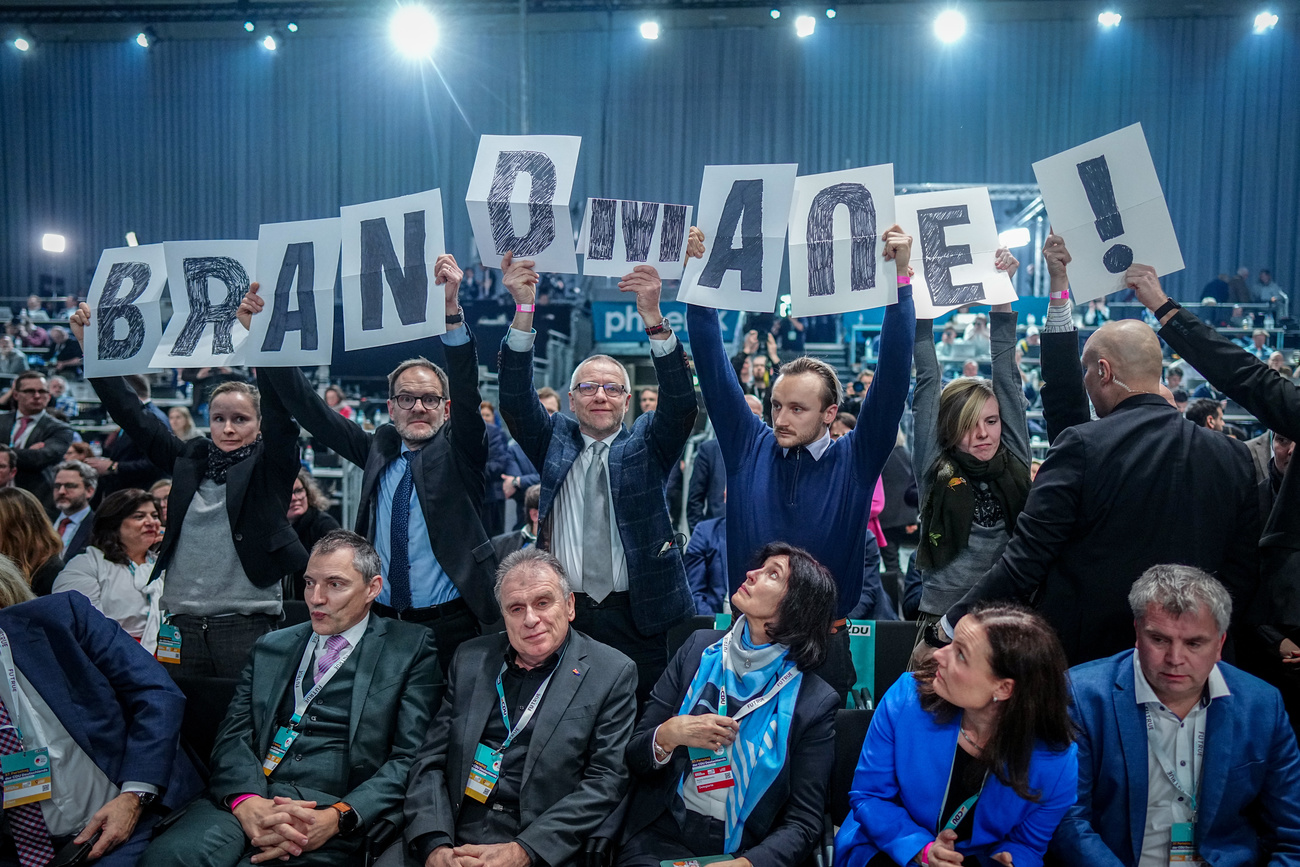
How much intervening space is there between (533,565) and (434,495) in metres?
0.56

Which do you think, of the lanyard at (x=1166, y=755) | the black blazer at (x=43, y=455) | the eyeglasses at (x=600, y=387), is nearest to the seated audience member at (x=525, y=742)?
the eyeglasses at (x=600, y=387)

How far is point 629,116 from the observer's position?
673 inches

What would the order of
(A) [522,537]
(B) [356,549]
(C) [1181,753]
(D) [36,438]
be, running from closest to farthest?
(C) [1181,753], (B) [356,549], (A) [522,537], (D) [36,438]

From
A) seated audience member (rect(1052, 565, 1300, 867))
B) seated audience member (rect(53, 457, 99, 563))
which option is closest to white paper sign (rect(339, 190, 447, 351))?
seated audience member (rect(1052, 565, 1300, 867))

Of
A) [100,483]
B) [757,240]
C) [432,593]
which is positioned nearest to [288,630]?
[432,593]

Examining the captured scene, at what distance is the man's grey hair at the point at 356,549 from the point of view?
2.56 metres

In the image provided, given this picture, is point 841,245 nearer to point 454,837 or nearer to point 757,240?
point 757,240

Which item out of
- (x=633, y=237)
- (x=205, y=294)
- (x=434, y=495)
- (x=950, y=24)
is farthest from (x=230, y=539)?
(x=950, y=24)

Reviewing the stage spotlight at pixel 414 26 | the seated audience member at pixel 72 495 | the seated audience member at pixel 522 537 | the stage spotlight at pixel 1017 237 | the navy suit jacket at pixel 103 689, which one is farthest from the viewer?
the stage spotlight at pixel 414 26

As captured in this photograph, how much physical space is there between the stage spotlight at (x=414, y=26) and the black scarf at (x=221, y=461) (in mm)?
12681

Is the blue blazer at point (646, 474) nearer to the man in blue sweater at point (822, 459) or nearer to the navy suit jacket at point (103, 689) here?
the man in blue sweater at point (822, 459)

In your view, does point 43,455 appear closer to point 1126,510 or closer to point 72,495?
point 72,495

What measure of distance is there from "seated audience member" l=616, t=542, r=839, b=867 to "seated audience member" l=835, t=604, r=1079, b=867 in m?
0.18

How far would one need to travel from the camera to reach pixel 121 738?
241cm
